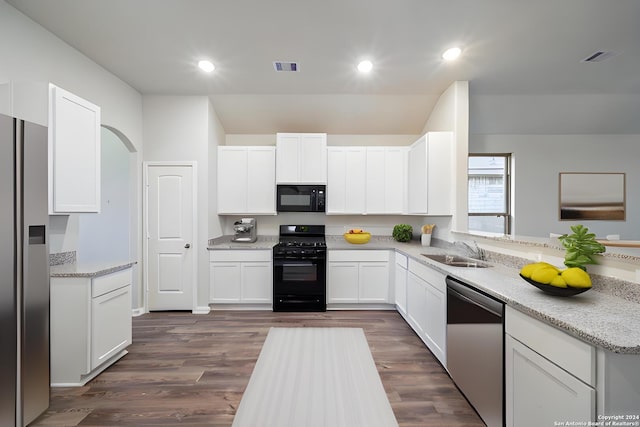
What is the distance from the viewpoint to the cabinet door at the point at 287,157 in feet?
12.5

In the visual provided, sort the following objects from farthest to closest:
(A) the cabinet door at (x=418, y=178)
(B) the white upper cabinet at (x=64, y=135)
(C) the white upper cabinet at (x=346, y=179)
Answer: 1. (C) the white upper cabinet at (x=346, y=179)
2. (A) the cabinet door at (x=418, y=178)
3. (B) the white upper cabinet at (x=64, y=135)

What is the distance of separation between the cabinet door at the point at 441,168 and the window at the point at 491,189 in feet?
2.29

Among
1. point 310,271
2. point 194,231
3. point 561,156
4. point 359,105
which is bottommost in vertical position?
point 310,271

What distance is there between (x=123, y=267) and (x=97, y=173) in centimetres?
88

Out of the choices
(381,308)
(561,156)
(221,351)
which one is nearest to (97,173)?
(221,351)

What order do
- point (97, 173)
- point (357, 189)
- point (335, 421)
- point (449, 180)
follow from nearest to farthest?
point (335, 421)
point (97, 173)
point (449, 180)
point (357, 189)

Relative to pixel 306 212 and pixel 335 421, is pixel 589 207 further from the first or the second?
pixel 335 421

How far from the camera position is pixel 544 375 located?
1.21 m

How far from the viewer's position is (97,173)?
91.2 inches

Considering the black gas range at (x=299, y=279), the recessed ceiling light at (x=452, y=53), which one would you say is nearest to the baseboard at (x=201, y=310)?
the black gas range at (x=299, y=279)

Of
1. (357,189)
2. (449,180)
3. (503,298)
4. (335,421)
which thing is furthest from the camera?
(357,189)

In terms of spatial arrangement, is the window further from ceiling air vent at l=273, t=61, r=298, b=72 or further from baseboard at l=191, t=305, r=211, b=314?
baseboard at l=191, t=305, r=211, b=314

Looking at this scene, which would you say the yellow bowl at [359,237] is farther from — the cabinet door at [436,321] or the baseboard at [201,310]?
the baseboard at [201,310]

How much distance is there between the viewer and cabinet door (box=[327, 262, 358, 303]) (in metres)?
3.62
